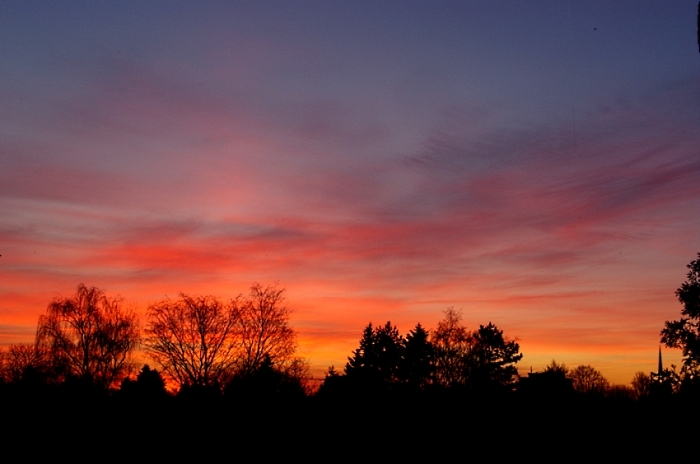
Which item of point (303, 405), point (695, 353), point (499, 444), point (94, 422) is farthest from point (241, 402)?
point (695, 353)

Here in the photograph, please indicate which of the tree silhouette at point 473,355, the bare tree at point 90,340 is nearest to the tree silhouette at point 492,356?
the tree silhouette at point 473,355

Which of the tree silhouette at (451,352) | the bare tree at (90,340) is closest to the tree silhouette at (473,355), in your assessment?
the tree silhouette at (451,352)

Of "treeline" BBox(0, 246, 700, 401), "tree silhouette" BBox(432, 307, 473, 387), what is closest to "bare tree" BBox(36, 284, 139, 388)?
"treeline" BBox(0, 246, 700, 401)

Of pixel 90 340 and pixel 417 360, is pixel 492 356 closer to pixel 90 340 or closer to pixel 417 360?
pixel 417 360

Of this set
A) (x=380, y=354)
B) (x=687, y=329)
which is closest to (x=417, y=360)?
(x=380, y=354)

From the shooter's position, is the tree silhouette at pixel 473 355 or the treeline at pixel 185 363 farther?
the tree silhouette at pixel 473 355

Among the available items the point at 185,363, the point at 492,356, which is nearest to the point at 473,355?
the point at 492,356

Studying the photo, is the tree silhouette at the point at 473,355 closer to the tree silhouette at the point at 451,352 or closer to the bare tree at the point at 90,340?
the tree silhouette at the point at 451,352

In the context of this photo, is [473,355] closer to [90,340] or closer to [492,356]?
[492,356]

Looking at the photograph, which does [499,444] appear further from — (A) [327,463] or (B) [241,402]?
(B) [241,402]

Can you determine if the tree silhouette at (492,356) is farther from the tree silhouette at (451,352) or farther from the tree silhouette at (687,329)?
the tree silhouette at (687,329)

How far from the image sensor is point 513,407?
45.4 m

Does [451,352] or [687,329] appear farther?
[451,352]

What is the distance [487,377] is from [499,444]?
52.1 meters
